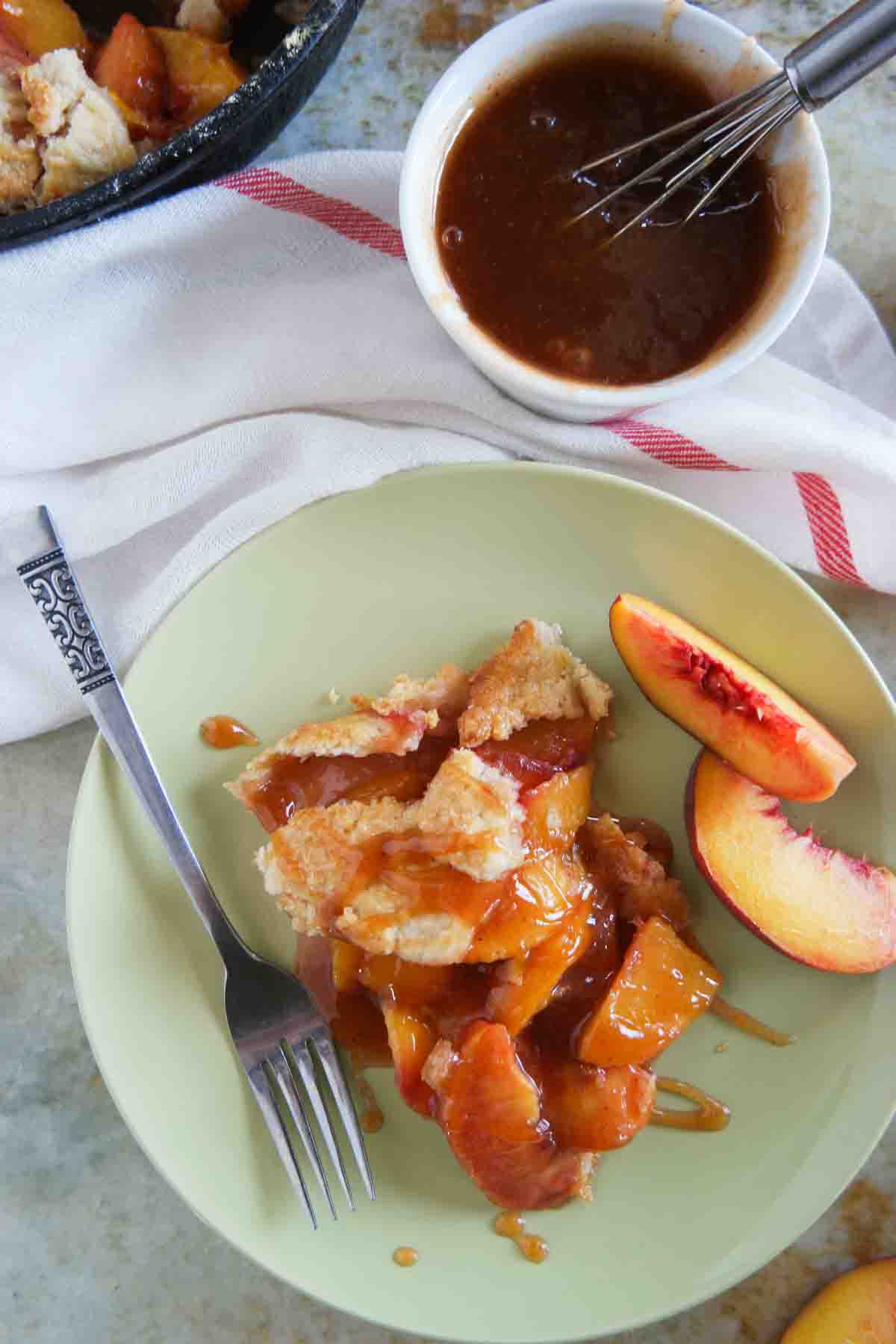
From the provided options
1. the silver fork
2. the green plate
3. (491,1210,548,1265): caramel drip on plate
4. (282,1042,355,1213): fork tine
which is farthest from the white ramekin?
(491,1210,548,1265): caramel drip on plate

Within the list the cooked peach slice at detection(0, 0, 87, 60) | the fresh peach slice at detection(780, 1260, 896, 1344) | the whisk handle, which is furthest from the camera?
the fresh peach slice at detection(780, 1260, 896, 1344)

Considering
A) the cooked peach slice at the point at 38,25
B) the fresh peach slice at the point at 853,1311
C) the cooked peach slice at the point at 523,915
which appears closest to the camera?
the cooked peach slice at the point at 523,915

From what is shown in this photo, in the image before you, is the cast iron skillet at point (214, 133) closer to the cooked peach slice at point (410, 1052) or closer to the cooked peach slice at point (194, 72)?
the cooked peach slice at point (194, 72)

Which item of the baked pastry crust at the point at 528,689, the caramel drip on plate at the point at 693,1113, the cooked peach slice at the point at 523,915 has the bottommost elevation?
the caramel drip on plate at the point at 693,1113

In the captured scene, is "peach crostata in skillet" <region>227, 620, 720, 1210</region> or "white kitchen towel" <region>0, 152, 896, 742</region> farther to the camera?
"white kitchen towel" <region>0, 152, 896, 742</region>

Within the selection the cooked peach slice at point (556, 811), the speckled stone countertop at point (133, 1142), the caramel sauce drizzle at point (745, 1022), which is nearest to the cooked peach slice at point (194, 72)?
the speckled stone countertop at point (133, 1142)

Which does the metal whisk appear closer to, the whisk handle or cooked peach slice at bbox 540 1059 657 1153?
the whisk handle

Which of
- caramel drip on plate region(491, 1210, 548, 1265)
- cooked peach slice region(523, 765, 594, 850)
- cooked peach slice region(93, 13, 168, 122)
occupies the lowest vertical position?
caramel drip on plate region(491, 1210, 548, 1265)
